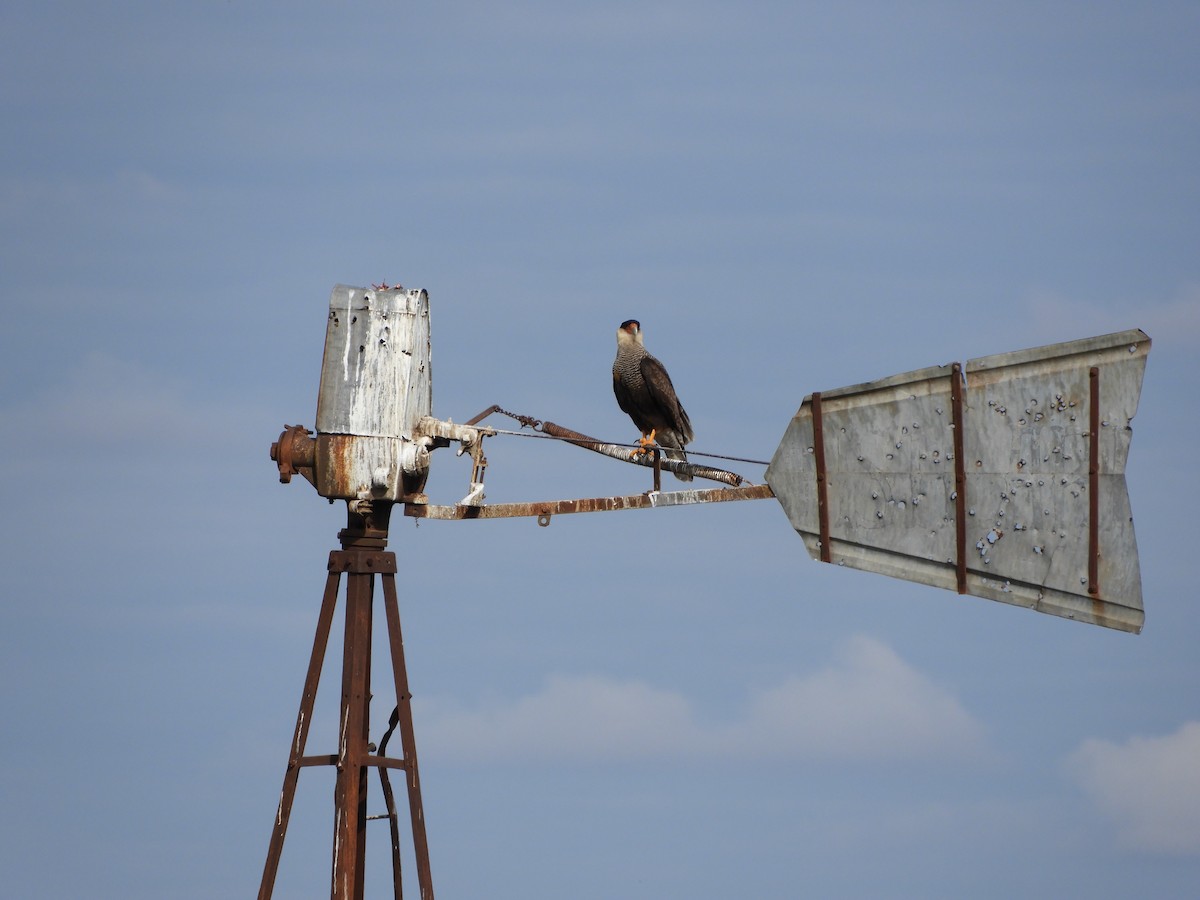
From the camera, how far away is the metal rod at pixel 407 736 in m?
13.2

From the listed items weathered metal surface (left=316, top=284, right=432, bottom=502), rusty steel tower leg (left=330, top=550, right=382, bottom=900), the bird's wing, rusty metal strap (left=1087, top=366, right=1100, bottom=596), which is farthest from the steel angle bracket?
the bird's wing

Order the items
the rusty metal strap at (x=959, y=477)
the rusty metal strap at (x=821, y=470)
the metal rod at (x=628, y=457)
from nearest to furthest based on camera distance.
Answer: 1. the rusty metal strap at (x=959, y=477)
2. the rusty metal strap at (x=821, y=470)
3. the metal rod at (x=628, y=457)

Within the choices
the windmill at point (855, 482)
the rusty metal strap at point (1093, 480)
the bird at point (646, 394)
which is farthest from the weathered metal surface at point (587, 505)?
the bird at point (646, 394)

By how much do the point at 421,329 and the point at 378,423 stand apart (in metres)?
0.76

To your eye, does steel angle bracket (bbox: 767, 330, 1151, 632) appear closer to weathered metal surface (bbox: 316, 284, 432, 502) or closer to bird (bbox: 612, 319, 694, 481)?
weathered metal surface (bbox: 316, 284, 432, 502)

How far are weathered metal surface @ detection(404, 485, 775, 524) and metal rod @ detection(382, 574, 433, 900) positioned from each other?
598 mm

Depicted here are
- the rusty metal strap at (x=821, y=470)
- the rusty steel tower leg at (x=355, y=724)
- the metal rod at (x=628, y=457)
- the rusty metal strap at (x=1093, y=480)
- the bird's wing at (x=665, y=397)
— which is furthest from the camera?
the bird's wing at (x=665, y=397)

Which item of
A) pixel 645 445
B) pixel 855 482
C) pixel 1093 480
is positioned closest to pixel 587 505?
pixel 645 445

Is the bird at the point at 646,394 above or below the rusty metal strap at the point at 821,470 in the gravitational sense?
above

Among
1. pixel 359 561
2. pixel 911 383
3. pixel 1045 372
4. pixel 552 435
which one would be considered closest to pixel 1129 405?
pixel 1045 372

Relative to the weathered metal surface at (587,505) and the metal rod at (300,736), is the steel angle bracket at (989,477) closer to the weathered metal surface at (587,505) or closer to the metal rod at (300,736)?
the weathered metal surface at (587,505)

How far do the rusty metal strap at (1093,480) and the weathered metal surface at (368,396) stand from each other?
187 inches

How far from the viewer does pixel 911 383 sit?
12508 mm

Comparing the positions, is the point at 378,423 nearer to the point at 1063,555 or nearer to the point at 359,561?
the point at 359,561
